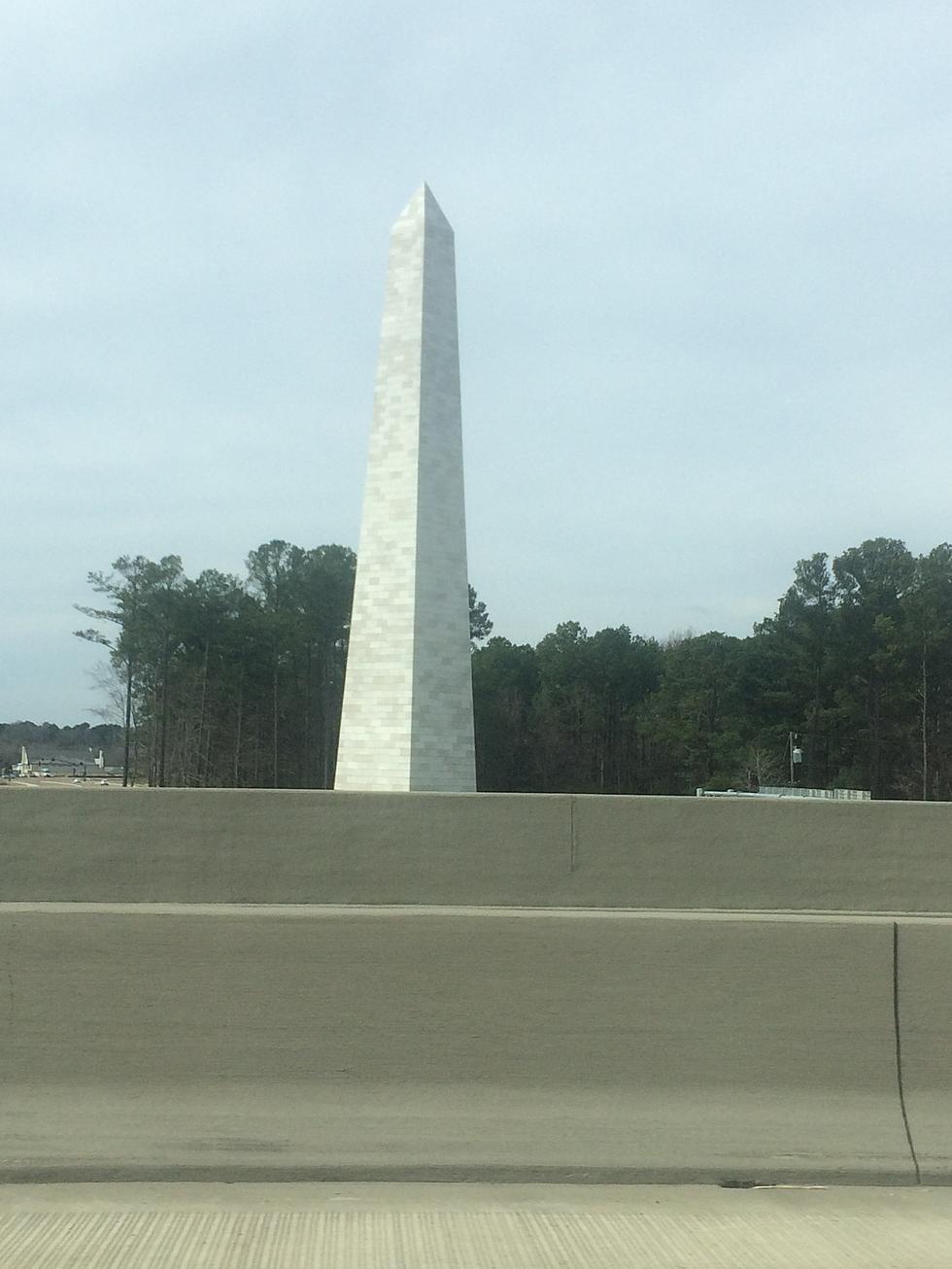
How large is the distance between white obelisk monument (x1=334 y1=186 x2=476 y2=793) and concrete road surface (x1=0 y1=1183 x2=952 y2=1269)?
2181cm

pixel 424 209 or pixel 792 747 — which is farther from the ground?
pixel 424 209

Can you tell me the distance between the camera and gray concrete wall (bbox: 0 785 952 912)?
6.77 meters

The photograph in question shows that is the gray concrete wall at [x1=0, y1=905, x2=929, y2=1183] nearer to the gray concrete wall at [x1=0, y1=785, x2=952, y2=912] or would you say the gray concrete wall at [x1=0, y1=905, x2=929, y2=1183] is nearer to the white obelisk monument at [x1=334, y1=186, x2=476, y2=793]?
the gray concrete wall at [x1=0, y1=785, x2=952, y2=912]

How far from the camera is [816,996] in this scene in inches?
243

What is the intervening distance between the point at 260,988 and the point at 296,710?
251ft

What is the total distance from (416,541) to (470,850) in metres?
20.7

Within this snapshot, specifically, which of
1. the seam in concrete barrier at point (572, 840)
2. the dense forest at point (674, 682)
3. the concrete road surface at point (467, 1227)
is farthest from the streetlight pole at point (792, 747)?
the concrete road surface at point (467, 1227)

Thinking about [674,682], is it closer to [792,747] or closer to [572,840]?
[792,747]

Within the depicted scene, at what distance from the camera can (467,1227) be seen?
519cm

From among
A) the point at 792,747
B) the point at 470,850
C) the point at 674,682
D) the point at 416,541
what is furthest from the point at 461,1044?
the point at 674,682

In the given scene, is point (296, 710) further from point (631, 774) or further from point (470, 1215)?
point (470, 1215)

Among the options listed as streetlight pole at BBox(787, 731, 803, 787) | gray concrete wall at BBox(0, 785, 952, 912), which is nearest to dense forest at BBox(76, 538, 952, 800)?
streetlight pole at BBox(787, 731, 803, 787)

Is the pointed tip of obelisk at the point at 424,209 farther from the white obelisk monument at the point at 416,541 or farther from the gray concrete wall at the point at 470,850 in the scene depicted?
the gray concrete wall at the point at 470,850

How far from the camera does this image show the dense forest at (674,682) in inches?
2891
